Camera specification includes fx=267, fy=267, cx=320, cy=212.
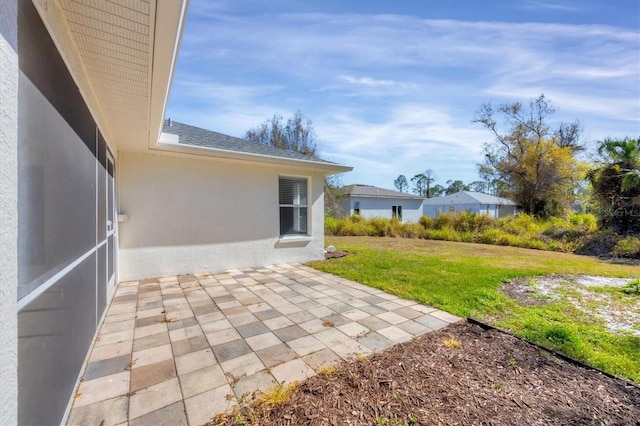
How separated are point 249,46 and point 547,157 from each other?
63.0ft

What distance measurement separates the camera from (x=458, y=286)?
4859 mm

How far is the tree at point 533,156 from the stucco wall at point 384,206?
7.93 metres

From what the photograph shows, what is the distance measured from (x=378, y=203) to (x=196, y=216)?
21.8m

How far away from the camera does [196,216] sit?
5723mm

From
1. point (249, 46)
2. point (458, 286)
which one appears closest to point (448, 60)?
point (249, 46)

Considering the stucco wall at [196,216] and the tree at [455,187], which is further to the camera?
the tree at [455,187]

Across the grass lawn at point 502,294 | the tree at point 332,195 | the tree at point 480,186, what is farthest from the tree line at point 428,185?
the grass lawn at point 502,294

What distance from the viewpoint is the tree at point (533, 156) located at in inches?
634

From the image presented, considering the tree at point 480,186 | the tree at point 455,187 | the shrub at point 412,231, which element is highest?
the tree at point 455,187

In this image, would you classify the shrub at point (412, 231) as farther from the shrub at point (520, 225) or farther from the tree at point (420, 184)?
the tree at point (420, 184)

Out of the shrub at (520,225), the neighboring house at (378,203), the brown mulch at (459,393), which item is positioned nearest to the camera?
the brown mulch at (459,393)

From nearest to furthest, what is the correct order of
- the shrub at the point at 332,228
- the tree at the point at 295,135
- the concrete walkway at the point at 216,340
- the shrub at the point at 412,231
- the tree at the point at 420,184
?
the concrete walkway at the point at 216,340 < the shrub at the point at 412,231 < the shrub at the point at 332,228 < the tree at the point at 295,135 < the tree at the point at 420,184

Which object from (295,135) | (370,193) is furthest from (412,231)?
(370,193)

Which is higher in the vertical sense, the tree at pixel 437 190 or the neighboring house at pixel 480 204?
the tree at pixel 437 190
